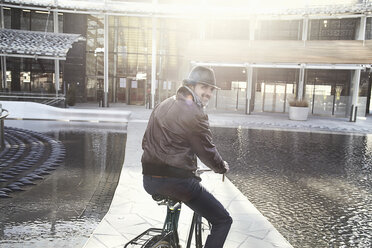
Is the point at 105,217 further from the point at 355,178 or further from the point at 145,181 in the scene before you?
the point at 355,178

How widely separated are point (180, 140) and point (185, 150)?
9 cm

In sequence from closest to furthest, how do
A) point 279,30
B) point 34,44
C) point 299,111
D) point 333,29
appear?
point 299,111, point 34,44, point 333,29, point 279,30

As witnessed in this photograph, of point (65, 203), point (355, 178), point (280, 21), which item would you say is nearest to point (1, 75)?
point (280, 21)

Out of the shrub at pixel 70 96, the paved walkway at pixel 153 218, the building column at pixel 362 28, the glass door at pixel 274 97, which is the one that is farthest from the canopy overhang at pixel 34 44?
the building column at pixel 362 28

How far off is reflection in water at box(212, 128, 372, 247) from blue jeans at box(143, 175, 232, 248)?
6.13 feet

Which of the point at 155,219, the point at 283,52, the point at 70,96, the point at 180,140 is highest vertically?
the point at 283,52

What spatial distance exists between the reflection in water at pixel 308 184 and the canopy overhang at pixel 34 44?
44.2 ft

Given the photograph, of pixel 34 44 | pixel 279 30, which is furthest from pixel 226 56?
pixel 34 44

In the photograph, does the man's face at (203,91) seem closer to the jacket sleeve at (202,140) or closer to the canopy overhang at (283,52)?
the jacket sleeve at (202,140)

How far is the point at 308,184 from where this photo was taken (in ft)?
22.7

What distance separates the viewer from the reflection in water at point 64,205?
4.01m

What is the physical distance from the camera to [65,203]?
5.26 m

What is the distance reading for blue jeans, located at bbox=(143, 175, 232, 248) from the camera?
8.44 ft

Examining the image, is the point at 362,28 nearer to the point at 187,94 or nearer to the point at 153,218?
the point at 153,218
